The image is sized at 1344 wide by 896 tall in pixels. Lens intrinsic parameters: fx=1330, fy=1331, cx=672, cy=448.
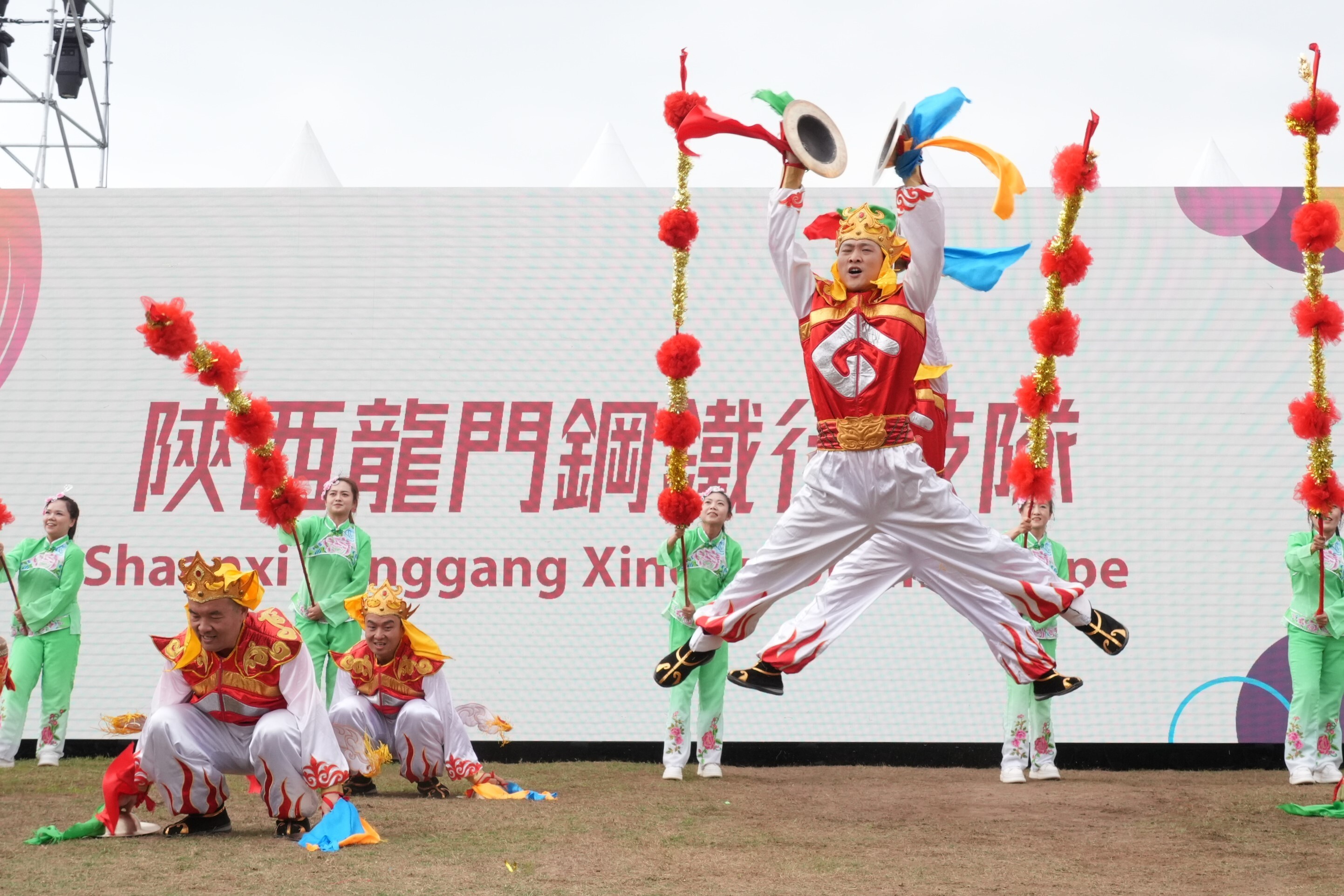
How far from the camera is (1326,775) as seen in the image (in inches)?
227

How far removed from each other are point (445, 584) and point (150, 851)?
2.81m

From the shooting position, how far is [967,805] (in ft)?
17.1

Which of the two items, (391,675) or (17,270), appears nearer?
(391,675)

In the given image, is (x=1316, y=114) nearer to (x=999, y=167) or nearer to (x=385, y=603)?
(x=999, y=167)

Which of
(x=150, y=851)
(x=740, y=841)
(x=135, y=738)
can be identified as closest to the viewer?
(x=150, y=851)

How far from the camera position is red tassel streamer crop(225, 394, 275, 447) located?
421 cm

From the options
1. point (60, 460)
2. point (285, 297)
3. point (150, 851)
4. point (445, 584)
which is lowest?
point (150, 851)

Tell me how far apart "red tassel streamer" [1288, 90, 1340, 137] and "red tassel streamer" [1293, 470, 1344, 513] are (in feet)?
3.90

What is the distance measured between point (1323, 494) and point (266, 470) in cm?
358

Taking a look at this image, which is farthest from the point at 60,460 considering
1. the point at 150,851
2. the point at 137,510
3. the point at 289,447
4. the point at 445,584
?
the point at 150,851

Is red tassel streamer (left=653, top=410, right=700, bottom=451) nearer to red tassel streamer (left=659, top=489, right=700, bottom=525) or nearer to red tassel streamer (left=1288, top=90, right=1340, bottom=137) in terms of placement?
red tassel streamer (left=659, top=489, right=700, bottom=525)

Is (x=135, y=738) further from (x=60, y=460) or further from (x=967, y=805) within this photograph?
(x=967, y=805)

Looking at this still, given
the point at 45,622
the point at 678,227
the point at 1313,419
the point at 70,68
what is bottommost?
the point at 45,622

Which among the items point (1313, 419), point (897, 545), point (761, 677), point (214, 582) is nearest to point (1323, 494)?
point (1313, 419)
